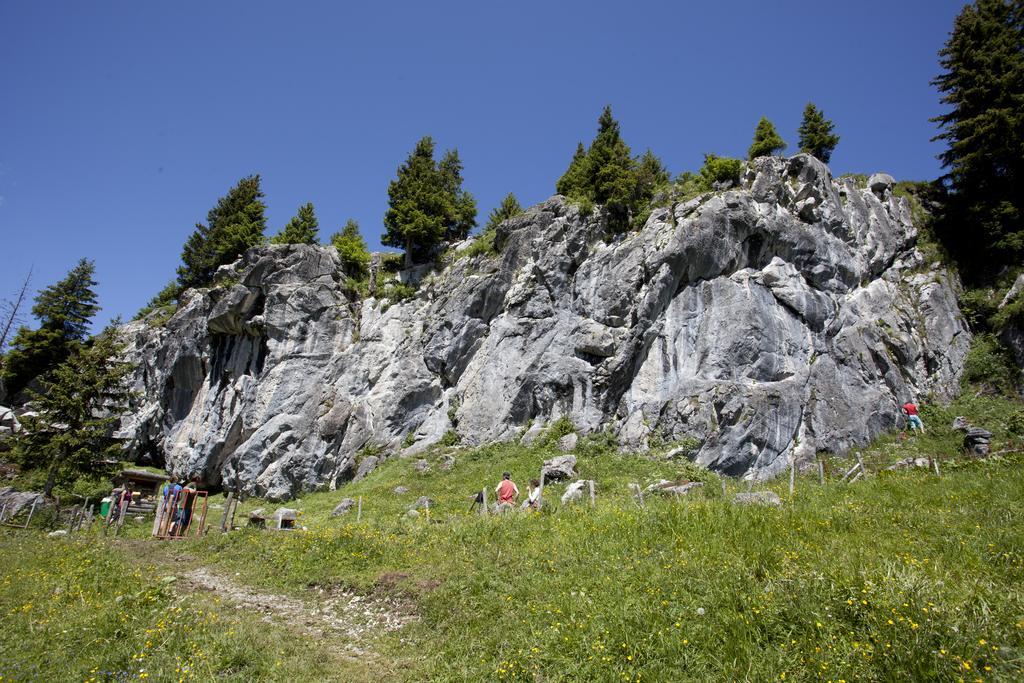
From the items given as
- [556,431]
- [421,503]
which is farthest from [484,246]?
[421,503]

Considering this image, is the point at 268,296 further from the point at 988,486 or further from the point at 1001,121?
the point at 1001,121

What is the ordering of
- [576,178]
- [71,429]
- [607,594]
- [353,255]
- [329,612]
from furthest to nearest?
[353,255] < [576,178] < [71,429] < [329,612] < [607,594]

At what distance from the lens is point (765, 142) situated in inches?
→ 1241

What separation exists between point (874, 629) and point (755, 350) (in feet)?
64.8

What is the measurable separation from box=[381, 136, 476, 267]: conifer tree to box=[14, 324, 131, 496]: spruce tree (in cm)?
2053

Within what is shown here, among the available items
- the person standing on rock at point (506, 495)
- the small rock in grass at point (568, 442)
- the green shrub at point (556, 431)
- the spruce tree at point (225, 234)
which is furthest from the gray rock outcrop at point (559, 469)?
the spruce tree at point (225, 234)

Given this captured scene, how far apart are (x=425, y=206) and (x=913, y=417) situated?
112ft

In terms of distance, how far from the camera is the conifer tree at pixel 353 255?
3938cm

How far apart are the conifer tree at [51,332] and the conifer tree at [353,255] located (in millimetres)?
26589

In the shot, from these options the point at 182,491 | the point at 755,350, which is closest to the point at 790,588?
the point at 755,350

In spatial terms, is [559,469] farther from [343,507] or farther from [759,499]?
[343,507]

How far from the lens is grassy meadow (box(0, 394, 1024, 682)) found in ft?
21.6

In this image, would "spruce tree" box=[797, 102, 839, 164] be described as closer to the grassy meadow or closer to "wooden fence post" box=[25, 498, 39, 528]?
the grassy meadow

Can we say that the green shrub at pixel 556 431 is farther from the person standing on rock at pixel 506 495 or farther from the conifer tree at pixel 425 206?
the conifer tree at pixel 425 206
